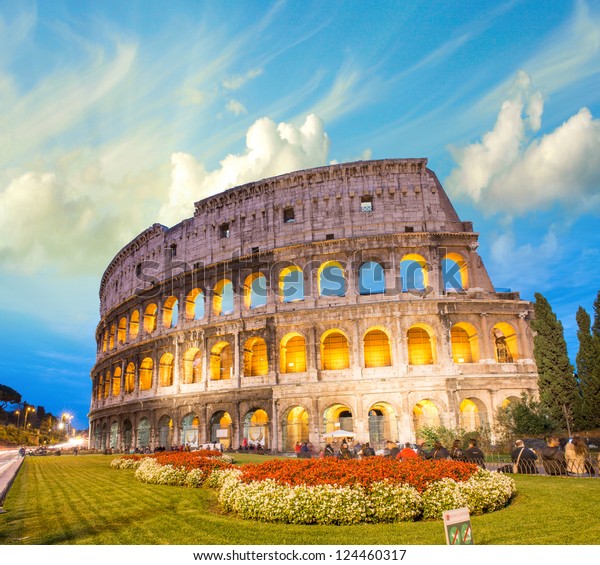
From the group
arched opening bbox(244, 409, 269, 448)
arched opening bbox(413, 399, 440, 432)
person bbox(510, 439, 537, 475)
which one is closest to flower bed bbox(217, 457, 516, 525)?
person bbox(510, 439, 537, 475)

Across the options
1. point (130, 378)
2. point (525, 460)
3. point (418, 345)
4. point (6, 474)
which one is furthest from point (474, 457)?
point (130, 378)

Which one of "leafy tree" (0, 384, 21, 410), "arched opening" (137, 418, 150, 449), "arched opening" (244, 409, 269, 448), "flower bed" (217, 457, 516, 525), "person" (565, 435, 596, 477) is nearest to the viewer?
"flower bed" (217, 457, 516, 525)

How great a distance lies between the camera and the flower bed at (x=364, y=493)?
9.63m

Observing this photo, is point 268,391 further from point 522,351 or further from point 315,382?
point 522,351

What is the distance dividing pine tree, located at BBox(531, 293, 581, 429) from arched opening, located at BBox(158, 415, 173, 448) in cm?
2687

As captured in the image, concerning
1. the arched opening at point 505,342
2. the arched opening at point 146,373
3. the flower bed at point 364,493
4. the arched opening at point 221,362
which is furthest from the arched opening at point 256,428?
the flower bed at point 364,493

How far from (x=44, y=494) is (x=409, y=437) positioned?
21273 mm

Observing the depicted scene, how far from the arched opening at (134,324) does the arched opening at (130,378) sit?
113 inches

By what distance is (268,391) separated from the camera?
32.8 metres

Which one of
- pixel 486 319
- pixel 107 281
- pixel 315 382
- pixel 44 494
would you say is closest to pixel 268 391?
pixel 315 382

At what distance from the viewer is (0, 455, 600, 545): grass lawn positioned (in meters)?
8.41

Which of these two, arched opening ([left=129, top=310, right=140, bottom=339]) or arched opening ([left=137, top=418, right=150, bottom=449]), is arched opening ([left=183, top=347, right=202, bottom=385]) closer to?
arched opening ([left=137, top=418, right=150, bottom=449])

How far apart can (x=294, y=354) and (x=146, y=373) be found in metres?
15.7

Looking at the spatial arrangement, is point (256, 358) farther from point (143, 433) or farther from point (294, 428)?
point (143, 433)
